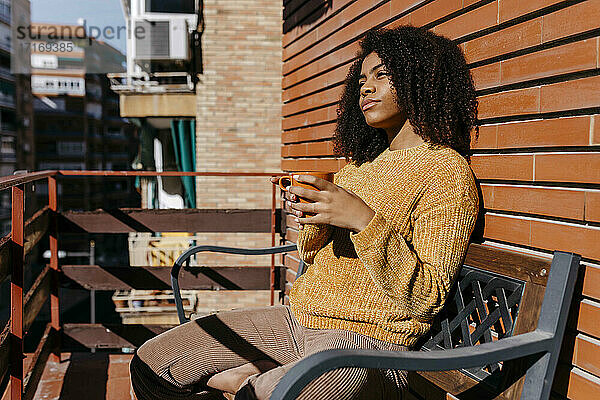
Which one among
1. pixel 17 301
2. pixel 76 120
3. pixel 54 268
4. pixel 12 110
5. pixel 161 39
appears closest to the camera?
pixel 17 301

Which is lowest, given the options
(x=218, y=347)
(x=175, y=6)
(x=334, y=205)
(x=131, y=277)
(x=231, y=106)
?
(x=131, y=277)

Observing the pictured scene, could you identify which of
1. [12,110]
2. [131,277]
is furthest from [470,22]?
[12,110]

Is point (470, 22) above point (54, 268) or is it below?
above

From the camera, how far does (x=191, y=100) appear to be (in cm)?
951

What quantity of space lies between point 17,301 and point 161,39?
8.64 m

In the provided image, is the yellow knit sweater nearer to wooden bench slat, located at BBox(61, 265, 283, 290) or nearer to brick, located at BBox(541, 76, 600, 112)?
brick, located at BBox(541, 76, 600, 112)

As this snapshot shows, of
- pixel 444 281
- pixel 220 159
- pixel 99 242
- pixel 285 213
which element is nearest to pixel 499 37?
pixel 444 281

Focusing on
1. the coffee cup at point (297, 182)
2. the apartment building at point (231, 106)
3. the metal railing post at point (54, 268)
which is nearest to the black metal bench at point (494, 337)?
the coffee cup at point (297, 182)

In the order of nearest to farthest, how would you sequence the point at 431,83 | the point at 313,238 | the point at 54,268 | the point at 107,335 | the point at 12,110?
the point at 431,83 → the point at 313,238 → the point at 54,268 → the point at 107,335 → the point at 12,110

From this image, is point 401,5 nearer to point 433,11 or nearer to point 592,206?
point 433,11

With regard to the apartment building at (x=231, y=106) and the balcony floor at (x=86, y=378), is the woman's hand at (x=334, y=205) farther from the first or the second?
the apartment building at (x=231, y=106)

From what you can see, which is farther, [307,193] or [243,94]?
[243,94]

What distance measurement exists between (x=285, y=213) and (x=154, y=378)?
2194 millimetres

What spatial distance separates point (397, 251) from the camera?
146 centimetres
